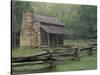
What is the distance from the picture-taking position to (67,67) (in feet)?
8.39

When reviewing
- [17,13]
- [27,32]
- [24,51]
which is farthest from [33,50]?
[17,13]

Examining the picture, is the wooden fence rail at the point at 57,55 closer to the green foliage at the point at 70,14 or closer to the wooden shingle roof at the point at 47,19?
the green foliage at the point at 70,14

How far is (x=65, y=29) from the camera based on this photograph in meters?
2.56

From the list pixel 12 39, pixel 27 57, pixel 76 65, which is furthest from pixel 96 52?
pixel 12 39

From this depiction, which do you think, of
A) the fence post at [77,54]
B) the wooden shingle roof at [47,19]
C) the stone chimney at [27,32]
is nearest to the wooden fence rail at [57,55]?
the fence post at [77,54]

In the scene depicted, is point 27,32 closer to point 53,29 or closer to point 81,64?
point 53,29

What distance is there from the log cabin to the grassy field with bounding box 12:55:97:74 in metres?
0.25

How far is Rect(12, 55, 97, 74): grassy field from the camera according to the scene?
241cm

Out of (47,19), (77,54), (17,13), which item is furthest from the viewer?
(77,54)

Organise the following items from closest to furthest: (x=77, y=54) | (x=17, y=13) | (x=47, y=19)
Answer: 1. (x=17, y=13)
2. (x=47, y=19)
3. (x=77, y=54)

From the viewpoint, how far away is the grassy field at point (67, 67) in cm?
241

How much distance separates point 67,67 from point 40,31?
1.83 feet

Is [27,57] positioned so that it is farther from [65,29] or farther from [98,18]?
[98,18]

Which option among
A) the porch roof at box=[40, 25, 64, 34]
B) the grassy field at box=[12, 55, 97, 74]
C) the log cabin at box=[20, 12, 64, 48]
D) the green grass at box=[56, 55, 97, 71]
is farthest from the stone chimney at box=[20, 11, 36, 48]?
the green grass at box=[56, 55, 97, 71]
